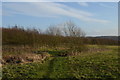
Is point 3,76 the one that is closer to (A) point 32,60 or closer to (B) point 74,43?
(A) point 32,60

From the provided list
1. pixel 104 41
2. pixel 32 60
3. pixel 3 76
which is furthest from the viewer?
pixel 104 41

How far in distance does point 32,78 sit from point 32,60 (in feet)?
18.6

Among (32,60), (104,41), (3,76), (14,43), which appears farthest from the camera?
(104,41)

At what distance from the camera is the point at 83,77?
7.93m

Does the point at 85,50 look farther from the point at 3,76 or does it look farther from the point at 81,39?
the point at 3,76

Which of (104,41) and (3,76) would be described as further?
(104,41)

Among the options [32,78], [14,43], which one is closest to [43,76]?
[32,78]

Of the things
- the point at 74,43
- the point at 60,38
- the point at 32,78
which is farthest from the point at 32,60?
the point at 60,38

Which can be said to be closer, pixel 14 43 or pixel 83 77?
pixel 83 77

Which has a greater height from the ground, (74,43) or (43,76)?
(74,43)

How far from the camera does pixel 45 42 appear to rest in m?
26.3

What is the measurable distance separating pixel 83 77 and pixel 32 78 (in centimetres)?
237

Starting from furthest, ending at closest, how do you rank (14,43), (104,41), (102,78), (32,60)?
(104,41)
(14,43)
(32,60)
(102,78)

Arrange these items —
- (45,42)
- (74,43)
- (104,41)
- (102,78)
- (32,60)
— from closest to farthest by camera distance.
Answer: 1. (102,78)
2. (32,60)
3. (74,43)
4. (45,42)
5. (104,41)
